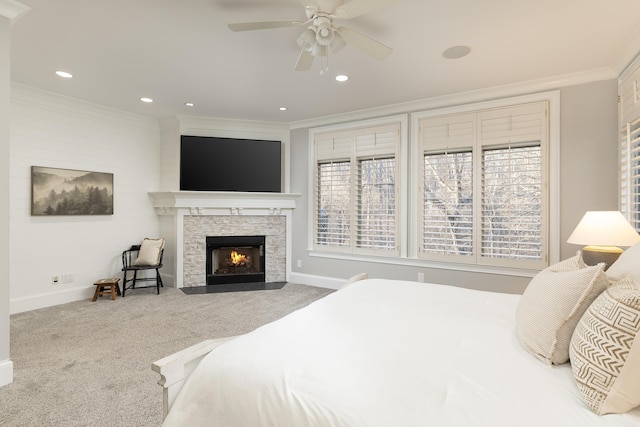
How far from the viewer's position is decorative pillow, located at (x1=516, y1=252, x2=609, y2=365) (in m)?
1.20

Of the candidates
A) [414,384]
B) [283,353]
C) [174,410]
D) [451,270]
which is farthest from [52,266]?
[451,270]

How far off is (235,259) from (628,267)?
5.03 metres

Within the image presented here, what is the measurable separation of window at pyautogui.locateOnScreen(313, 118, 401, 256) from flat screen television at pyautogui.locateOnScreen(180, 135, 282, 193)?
0.75 metres

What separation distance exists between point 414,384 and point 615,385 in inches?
21.6

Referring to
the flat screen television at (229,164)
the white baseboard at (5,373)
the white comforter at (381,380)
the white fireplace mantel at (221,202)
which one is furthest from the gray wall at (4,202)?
the flat screen television at (229,164)

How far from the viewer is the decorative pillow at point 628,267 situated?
51.2 inches

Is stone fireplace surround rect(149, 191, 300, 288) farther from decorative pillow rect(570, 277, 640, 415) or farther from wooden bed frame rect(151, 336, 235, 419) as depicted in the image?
decorative pillow rect(570, 277, 640, 415)

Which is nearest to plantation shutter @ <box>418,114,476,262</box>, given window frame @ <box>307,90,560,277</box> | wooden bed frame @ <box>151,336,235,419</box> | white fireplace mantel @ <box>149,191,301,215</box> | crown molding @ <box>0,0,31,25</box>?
window frame @ <box>307,90,560,277</box>

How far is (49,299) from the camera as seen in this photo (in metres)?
4.12

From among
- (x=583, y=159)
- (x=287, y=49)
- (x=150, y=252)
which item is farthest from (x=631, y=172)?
(x=150, y=252)

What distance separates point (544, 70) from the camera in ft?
11.0

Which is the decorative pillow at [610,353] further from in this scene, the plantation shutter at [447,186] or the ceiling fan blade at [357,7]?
the plantation shutter at [447,186]

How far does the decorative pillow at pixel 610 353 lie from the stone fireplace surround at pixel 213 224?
4536 millimetres

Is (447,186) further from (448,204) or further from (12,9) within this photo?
(12,9)
